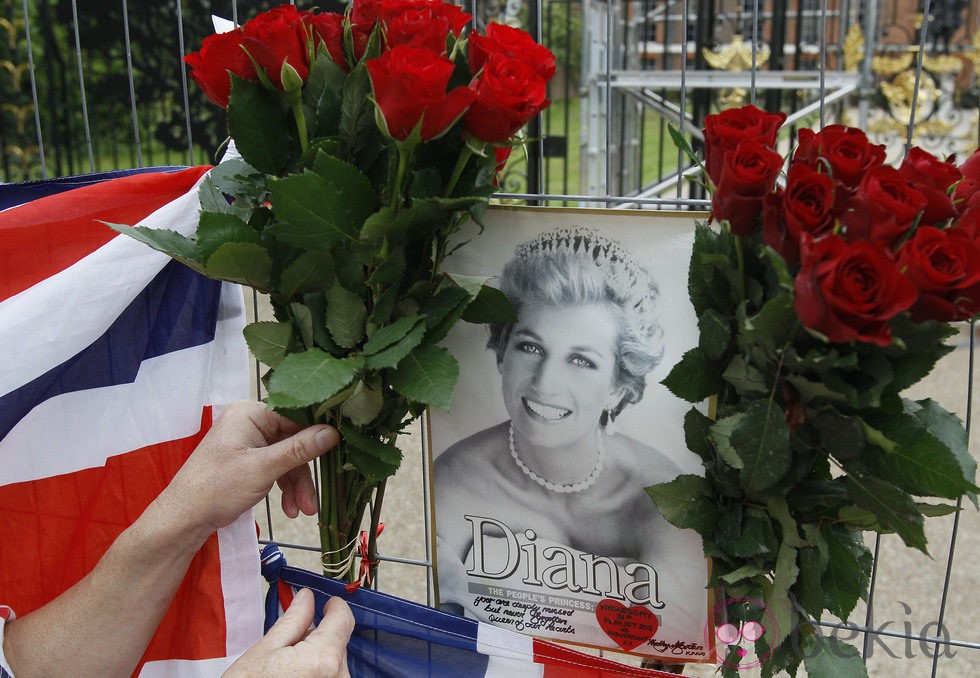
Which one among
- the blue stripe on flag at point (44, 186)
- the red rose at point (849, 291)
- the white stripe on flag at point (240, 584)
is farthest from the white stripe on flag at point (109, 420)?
the red rose at point (849, 291)

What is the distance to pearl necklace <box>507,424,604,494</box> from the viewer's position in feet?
3.83

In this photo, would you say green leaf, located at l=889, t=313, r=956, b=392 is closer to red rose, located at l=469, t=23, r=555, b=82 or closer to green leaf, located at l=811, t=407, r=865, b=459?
green leaf, located at l=811, t=407, r=865, b=459

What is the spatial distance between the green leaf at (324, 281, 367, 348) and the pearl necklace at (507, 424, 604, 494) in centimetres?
28

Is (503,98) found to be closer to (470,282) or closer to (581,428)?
(470,282)

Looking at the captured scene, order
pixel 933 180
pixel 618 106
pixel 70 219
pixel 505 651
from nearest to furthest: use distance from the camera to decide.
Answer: pixel 933 180 → pixel 505 651 → pixel 70 219 → pixel 618 106

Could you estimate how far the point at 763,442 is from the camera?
917 millimetres

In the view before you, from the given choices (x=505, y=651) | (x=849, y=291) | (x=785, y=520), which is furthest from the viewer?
(x=505, y=651)

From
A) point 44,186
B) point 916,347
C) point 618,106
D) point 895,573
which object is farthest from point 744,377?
point 618,106

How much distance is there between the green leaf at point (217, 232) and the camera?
40.9 inches

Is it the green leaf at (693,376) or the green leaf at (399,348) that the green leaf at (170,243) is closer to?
the green leaf at (399,348)

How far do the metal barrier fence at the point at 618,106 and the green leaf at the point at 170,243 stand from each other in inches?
16.7

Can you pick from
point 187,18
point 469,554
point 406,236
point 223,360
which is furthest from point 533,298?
point 187,18

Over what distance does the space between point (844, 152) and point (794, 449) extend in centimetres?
31

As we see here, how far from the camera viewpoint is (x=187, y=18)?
346cm
